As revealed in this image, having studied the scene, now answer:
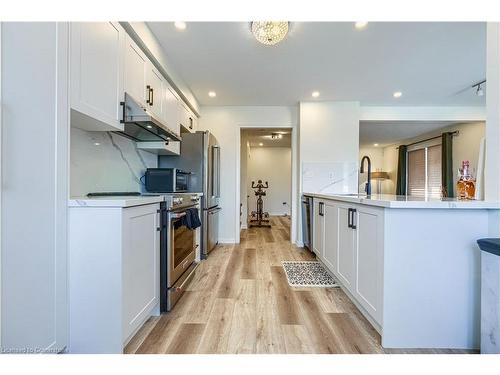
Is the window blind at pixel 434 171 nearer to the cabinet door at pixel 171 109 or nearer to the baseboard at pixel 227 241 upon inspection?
the baseboard at pixel 227 241

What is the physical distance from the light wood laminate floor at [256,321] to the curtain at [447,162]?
189 inches

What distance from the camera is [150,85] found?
240 cm

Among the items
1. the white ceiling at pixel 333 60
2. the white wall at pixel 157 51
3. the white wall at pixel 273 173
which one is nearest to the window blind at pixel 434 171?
the white ceiling at pixel 333 60

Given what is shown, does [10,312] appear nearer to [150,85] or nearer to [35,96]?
[35,96]

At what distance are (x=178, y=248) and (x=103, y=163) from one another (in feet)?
3.25

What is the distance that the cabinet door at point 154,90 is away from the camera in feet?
7.69

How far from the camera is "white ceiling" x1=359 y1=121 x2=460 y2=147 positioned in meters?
5.11

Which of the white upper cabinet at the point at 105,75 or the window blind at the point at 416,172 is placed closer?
the white upper cabinet at the point at 105,75

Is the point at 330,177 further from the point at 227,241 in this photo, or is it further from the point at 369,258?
the point at 369,258

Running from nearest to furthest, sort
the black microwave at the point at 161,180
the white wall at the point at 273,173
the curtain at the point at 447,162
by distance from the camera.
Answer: the black microwave at the point at 161,180
the curtain at the point at 447,162
the white wall at the point at 273,173

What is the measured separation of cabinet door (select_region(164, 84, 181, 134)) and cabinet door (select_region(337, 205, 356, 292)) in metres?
2.21

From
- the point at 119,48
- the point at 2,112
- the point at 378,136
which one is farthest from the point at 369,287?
the point at 378,136

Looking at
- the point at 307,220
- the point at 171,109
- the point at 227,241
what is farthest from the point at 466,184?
the point at 227,241

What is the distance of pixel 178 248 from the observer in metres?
2.11
